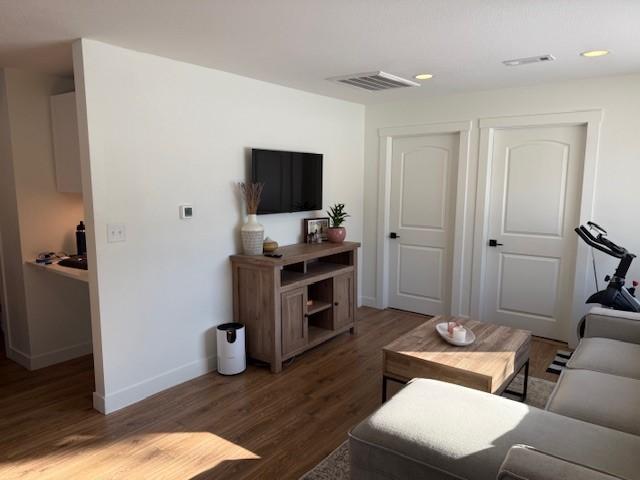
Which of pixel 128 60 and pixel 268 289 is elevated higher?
pixel 128 60

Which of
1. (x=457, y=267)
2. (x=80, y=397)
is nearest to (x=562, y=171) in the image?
(x=457, y=267)

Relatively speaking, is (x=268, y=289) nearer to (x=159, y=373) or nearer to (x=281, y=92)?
(x=159, y=373)

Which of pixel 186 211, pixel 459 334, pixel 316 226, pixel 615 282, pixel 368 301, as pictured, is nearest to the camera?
→ pixel 459 334

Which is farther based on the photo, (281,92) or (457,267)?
(457,267)

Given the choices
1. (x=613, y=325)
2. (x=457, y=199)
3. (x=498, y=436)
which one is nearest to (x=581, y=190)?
(x=457, y=199)

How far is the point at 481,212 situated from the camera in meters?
4.44

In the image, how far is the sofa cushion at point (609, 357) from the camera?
2.44 meters

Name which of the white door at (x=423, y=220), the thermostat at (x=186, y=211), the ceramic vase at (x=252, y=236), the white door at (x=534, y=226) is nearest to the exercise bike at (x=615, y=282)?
the white door at (x=534, y=226)

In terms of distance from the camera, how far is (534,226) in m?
4.26

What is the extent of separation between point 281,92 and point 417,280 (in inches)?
97.7

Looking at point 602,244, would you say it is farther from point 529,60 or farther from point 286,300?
point 286,300

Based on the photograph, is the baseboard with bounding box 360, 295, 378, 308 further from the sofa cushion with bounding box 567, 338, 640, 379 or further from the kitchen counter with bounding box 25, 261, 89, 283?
the kitchen counter with bounding box 25, 261, 89, 283

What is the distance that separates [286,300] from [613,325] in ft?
7.38

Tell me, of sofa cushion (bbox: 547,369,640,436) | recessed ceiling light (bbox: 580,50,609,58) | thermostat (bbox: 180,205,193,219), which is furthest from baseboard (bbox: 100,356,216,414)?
recessed ceiling light (bbox: 580,50,609,58)
